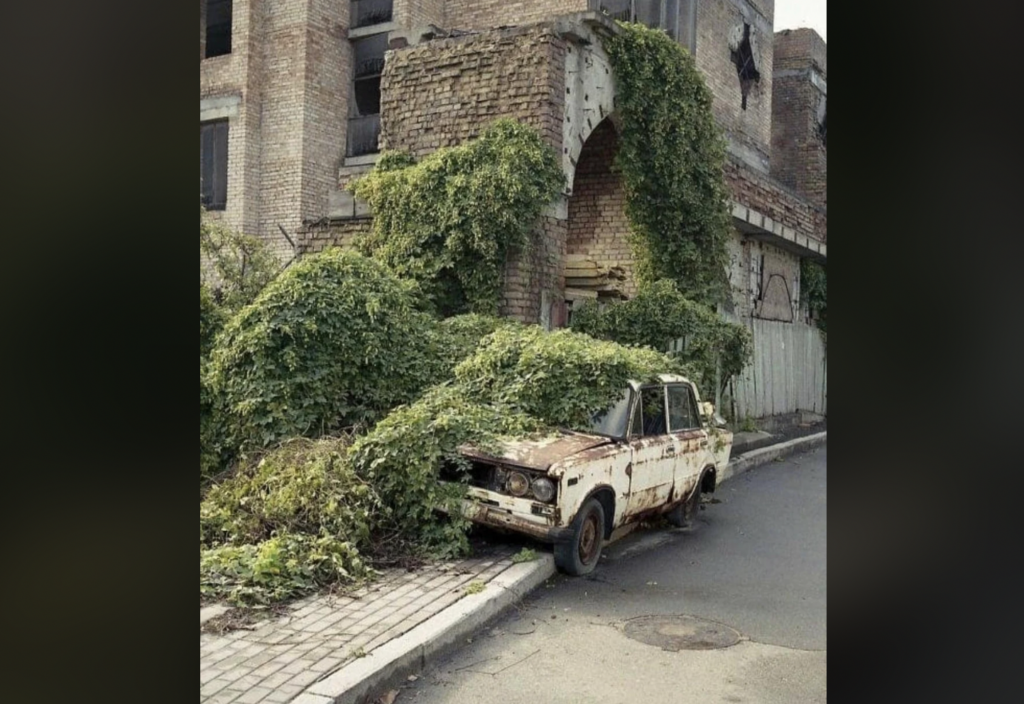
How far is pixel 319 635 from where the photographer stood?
4.99 m

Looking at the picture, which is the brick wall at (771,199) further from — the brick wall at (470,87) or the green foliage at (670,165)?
the brick wall at (470,87)

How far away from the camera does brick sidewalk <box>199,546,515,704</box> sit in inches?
168

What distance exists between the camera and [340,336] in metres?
8.57

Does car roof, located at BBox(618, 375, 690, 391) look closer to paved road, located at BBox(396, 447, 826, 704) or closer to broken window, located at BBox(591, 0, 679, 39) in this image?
paved road, located at BBox(396, 447, 826, 704)

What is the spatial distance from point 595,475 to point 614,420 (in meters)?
0.88

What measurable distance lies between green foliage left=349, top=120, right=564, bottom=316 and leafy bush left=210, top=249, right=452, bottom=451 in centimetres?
178

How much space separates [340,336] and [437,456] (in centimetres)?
225

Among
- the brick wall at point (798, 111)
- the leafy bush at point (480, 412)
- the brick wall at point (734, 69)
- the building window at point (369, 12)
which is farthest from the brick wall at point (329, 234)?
the brick wall at point (798, 111)

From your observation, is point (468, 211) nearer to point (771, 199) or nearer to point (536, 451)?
point (536, 451)

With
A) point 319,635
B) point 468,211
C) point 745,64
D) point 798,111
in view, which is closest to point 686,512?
point 468,211

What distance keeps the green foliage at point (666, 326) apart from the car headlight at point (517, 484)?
5.46 m

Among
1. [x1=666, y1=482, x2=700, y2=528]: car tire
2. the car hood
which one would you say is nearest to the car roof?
the car hood
